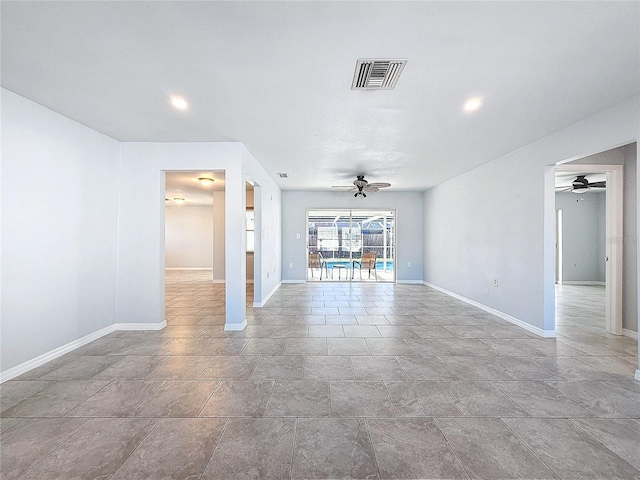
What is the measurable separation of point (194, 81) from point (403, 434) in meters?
2.96

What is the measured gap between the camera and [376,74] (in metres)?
2.20

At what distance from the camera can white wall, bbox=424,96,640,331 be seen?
116 inches

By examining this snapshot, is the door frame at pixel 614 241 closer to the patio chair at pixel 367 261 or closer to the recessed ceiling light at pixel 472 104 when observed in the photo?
the recessed ceiling light at pixel 472 104

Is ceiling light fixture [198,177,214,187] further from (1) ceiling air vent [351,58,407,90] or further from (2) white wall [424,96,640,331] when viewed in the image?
(2) white wall [424,96,640,331]

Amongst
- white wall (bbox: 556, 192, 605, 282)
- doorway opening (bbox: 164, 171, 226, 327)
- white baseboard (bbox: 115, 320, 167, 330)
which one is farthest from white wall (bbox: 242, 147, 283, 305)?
white wall (bbox: 556, 192, 605, 282)

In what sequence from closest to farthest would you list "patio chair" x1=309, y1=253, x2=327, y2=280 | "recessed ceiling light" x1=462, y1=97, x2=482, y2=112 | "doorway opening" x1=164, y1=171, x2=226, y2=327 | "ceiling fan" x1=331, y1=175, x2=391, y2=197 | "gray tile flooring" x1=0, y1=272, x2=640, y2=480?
1. "gray tile flooring" x1=0, y1=272, x2=640, y2=480
2. "recessed ceiling light" x1=462, y1=97, x2=482, y2=112
3. "doorway opening" x1=164, y1=171, x2=226, y2=327
4. "ceiling fan" x1=331, y1=175, x2=391, y2=197
5. "patio chair" x1=309, y1=253, x2=327, y2=280

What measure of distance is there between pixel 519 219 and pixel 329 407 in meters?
3.68

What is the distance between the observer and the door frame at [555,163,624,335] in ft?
12.1

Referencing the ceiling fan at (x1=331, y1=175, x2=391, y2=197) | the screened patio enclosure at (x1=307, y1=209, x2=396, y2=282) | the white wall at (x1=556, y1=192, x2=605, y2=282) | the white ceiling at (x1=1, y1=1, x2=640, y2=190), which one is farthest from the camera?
the screened patio enclosure at (x1=307, y1=209, x2=396, y2=282)

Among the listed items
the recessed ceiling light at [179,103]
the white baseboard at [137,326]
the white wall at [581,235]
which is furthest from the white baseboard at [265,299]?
the white wall at [581,235]

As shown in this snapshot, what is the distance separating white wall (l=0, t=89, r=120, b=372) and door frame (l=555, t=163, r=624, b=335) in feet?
18.9

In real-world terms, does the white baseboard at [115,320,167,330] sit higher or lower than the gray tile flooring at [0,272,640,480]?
higher

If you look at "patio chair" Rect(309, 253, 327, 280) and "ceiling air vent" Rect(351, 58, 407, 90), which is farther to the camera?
"patio chair" Rect(309, 253, 327, 280)

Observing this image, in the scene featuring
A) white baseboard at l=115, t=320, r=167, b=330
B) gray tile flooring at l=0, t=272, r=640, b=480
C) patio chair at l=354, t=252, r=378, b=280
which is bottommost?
gray tile flooring at l=0, t=272, r=640, b=480
